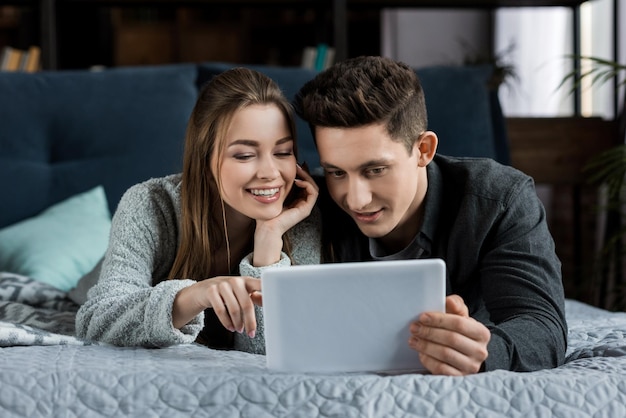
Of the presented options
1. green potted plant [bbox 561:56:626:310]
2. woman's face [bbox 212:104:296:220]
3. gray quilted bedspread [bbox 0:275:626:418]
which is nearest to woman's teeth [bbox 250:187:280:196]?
woman's face [bbox 212:104:296:220]

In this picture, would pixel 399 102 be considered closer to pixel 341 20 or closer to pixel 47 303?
pixel 47 303

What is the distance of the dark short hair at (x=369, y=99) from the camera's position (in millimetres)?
1304

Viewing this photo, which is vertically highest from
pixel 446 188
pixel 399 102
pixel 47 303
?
pixel 399 102

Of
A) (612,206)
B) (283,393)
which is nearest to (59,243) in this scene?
(283,393)

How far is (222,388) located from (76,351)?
31cm

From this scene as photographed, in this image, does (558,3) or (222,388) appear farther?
(558,3)

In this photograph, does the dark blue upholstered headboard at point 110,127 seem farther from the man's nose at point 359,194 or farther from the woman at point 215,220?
the man's nose at point 359,194

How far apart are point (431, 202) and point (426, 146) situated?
9 centimetres

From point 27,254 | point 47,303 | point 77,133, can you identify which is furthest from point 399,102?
Result: point 77,133

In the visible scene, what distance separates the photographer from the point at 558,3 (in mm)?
3105

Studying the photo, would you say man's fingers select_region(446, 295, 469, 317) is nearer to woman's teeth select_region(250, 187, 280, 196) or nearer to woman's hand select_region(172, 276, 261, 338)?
woman's hand select_region(172, 276, 261, 338)

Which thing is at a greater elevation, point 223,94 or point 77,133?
point 223,94

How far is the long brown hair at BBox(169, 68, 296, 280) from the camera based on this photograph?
1.42 meters

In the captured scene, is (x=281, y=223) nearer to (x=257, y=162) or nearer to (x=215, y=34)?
(x=257, y=162)
